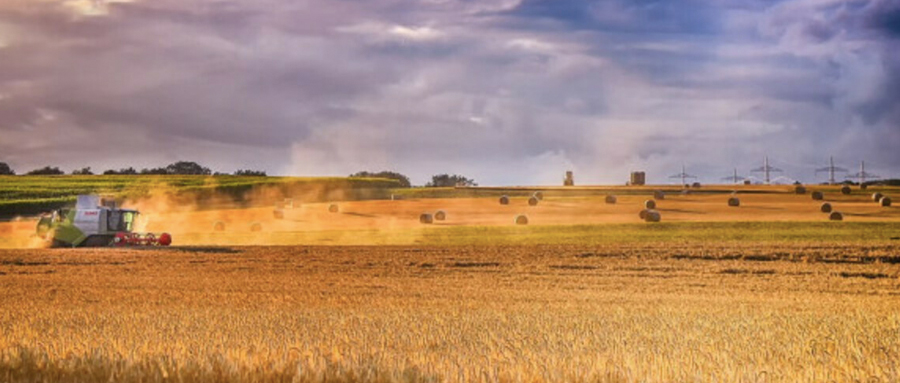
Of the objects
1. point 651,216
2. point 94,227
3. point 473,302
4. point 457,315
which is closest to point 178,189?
point 94,227

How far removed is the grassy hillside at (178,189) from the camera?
6350cm

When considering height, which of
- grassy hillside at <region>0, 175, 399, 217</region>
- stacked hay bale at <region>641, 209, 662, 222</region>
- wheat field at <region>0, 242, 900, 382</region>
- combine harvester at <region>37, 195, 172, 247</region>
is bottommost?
wheat field at <region>0, 242, 900, 382</region>

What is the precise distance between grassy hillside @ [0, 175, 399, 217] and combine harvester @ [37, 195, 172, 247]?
20595 millimetres

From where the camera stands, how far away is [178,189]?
73438mm

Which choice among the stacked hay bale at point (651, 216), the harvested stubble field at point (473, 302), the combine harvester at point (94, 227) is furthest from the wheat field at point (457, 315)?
the stacked hay bale at point (651, 216)

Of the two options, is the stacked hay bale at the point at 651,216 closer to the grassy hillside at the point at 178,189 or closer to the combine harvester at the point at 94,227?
the combine harvester at the point at 94,227

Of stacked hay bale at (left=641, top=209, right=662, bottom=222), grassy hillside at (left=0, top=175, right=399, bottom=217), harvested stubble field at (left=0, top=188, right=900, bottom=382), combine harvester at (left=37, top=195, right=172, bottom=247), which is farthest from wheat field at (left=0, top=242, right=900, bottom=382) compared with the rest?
grassy hillside at (left=0, top=175, right=399, bottom=217)

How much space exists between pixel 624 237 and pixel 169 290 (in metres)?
26.9

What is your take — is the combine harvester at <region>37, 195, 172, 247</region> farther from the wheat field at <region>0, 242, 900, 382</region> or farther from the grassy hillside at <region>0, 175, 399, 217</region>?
the grassy hillside at <region>0, 175, 399, 217</region>

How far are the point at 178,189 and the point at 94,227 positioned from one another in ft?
107

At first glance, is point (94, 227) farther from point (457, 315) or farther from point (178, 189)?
point (178, 189)

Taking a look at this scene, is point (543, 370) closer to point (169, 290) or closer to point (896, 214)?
point (169, 290)

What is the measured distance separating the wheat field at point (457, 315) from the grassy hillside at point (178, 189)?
1110 inches

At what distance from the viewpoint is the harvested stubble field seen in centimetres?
881
